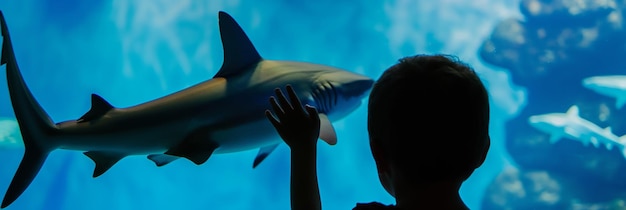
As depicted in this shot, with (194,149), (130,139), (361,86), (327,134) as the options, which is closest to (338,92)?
(361,86)

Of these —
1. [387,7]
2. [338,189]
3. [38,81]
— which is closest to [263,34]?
[387,7]

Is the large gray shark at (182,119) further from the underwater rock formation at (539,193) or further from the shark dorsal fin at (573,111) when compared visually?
the shark dorsal fin at (573,111)

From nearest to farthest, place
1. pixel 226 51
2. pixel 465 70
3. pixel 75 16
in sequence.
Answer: pixel 465 70, pixel 226 51, pixel 75 16

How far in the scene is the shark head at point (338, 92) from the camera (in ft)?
8.57

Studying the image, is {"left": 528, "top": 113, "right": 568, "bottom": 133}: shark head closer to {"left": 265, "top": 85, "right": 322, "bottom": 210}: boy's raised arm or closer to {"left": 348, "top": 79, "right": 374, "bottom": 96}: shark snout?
{"left": 348, "top": 79, "right": 374, "bottom": 96}: shark snout

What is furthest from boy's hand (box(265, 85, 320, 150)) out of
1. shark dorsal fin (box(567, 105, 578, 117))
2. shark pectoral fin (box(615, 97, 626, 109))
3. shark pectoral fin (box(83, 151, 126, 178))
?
shark pectoral fin (box(615, 97, 626, 109))

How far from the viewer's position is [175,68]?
6879 millimetres

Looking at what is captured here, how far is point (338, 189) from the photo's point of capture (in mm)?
6578

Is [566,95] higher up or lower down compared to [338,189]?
higher up

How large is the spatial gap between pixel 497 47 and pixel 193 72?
4.11 m

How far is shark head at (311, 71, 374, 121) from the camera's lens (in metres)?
2.61

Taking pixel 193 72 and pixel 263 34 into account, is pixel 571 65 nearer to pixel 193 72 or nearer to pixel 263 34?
pixel 263 34

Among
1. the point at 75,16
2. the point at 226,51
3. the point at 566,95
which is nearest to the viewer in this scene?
the point at 226,51

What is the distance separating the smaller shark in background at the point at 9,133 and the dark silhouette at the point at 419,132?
6.26m
